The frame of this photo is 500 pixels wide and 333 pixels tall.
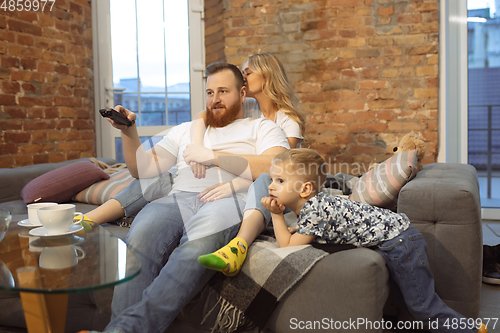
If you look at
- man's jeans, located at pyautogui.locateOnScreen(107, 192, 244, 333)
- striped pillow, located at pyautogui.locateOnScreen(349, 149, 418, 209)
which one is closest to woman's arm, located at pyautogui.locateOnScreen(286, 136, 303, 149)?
striped pillow, located at pyautogui.locateOnScreen(349, 149, 418, 209)

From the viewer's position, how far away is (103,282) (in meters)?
0.82

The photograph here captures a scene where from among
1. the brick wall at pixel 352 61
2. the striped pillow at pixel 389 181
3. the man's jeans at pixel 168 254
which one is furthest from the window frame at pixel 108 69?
the striped pillow at pixel 389 181

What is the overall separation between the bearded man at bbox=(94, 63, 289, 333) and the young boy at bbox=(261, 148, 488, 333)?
0.23 metres

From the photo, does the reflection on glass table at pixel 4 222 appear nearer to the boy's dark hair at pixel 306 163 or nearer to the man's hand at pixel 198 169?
the man's hand at pixel 198 169

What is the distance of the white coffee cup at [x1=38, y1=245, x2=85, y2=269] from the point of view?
3.06 ft

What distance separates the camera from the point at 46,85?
301 centimetres

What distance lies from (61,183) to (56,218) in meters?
1.12

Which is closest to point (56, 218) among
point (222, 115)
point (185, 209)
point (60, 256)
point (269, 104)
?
point (60, 256)

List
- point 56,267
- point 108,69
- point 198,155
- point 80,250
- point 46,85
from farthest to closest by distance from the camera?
point 108,69
point 46,85
point 198,155
point 80,250
point 56,267

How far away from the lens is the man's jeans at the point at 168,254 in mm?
1167

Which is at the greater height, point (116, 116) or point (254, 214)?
point (116, 116)

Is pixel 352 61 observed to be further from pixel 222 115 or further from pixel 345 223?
pixel 345 223

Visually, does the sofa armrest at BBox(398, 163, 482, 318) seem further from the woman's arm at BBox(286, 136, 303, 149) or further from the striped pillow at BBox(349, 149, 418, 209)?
the woman's arm at BBox(286, 136, 303, 149)

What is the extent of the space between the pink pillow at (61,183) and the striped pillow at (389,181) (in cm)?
144
